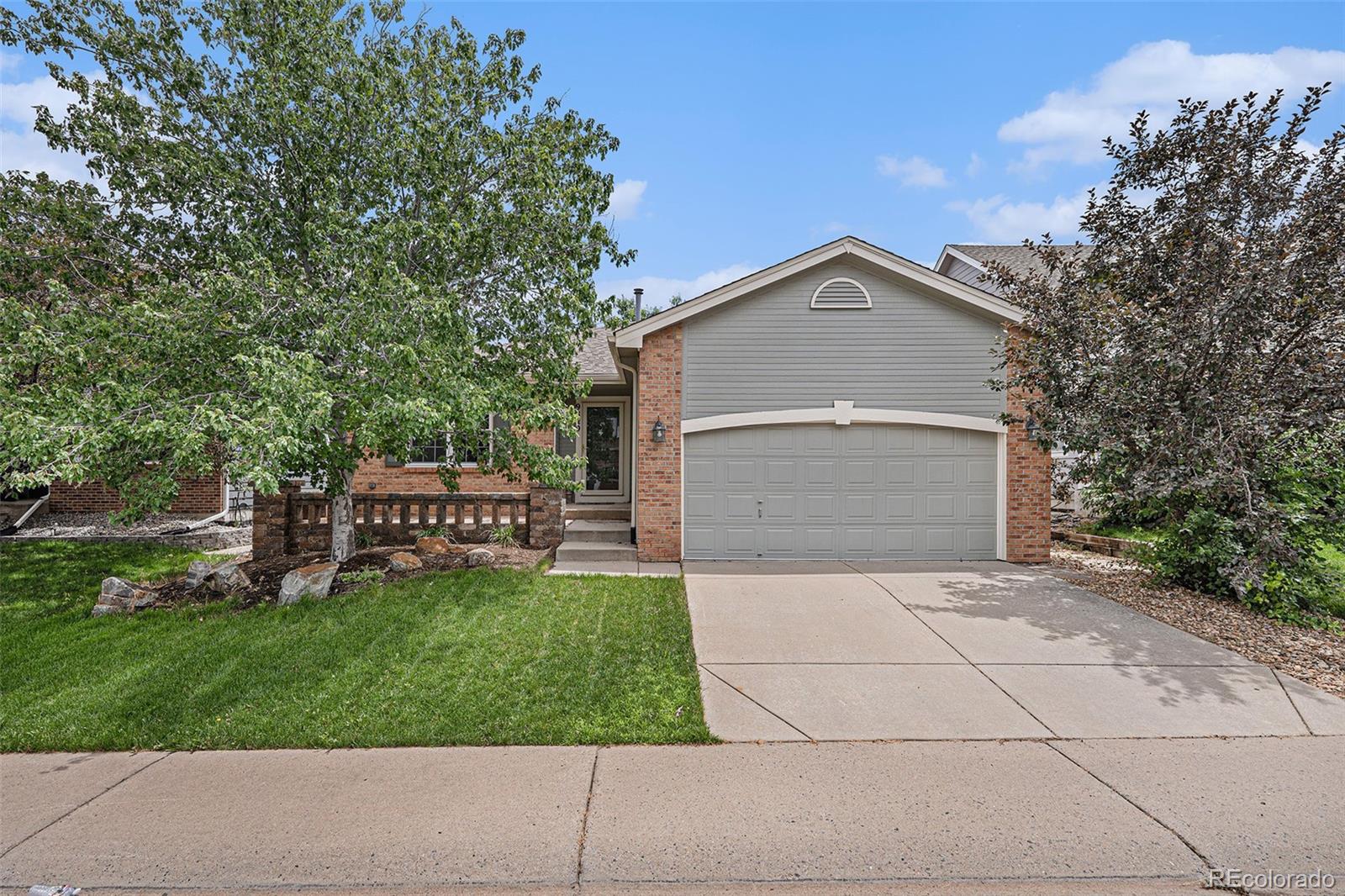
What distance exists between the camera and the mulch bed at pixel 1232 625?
525cm

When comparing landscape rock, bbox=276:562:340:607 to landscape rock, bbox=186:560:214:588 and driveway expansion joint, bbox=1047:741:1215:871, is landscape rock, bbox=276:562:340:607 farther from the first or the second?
driveway expansion joint, bbox=1047:741:1215:871

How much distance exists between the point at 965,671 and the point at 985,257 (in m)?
16.1

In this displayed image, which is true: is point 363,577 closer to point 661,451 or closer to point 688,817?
point 661,451

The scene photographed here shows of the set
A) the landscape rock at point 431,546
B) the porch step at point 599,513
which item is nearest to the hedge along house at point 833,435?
the porch step at point 599,513

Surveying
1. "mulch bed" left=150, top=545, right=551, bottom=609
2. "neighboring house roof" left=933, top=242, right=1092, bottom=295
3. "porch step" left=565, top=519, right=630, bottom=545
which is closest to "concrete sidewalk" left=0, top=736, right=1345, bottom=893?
"mulch bed" left=150, top=545, right=551, bottom=609

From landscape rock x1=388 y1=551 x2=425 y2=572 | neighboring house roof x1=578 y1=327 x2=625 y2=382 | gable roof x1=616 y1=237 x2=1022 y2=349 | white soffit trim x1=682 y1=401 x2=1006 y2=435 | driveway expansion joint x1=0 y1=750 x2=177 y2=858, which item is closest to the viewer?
driveway expansion joint x1=0 y1=750 x2=177 y2=858

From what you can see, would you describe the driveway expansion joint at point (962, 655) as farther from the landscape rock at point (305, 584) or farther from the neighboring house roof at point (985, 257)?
the neighboring house roof at point (985, 257)

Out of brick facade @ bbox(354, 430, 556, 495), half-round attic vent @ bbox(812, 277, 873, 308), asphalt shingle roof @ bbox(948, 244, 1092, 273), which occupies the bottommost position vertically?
brick facade @ bbox(354, 430, 556, 495)

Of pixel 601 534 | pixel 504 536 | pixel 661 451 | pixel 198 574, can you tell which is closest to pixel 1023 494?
pixel 661 451

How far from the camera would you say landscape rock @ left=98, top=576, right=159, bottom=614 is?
7.02 metres

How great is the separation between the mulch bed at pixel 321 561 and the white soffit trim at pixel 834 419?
10.4ft

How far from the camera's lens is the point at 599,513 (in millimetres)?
11281

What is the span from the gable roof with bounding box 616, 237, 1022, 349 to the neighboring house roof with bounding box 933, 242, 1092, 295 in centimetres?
736

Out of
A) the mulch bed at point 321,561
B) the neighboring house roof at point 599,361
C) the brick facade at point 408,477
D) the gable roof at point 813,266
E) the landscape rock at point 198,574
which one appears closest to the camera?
the mulch bed at point 321,561
